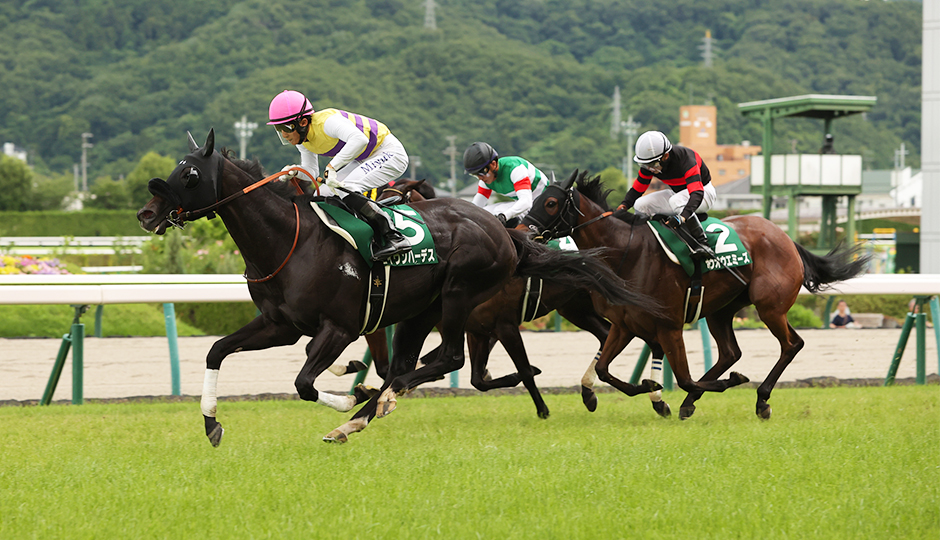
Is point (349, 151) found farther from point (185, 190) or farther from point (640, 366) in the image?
point (640, 366)

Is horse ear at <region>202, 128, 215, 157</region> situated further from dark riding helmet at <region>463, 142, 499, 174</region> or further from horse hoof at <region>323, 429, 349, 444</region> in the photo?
dark riding helmet at <region>463, 142, 499, 174</region>

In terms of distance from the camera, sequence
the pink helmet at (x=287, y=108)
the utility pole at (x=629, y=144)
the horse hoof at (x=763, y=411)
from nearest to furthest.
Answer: the pink helmet at (x=287, y=108) < the horse hoof at (x=763, y=411) < the utility pole at (x=629, y=144)

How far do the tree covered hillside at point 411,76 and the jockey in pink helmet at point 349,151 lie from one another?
7232cm

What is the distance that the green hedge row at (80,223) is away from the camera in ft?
132

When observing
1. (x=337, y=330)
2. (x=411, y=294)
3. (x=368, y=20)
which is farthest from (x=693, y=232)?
(x=368, y=20)

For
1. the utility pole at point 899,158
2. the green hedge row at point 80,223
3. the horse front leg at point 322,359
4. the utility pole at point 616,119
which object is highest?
the utility pole at point 616,119

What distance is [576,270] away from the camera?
6.00 metres

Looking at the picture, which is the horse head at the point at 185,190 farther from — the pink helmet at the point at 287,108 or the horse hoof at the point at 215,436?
the horse hoof at the point at 215,436

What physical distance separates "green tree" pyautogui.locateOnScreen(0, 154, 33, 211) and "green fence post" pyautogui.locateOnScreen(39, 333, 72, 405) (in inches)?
1604

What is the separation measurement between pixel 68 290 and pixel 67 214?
121 ft

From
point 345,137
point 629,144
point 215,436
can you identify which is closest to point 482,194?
point 345,137

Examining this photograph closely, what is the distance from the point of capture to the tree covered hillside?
8875 cm

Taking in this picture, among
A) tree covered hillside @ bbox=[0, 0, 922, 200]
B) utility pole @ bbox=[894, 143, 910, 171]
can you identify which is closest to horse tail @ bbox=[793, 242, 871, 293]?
tree covered hillside @ bbox=[0, 0, 922, 200]

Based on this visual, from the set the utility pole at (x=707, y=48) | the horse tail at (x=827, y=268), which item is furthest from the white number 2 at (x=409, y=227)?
the utility pole at (x=707, y=48)
